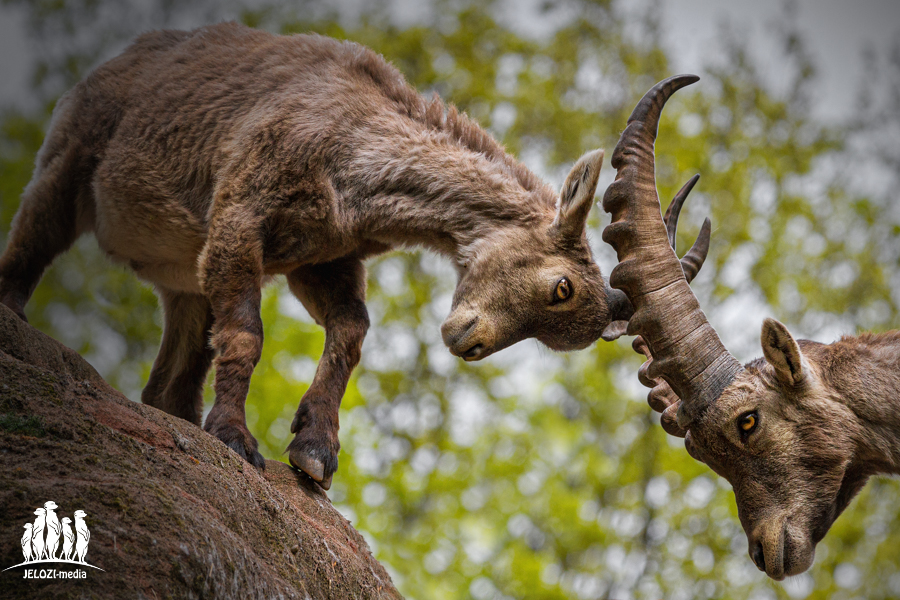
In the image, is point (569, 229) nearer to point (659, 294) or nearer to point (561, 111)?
point (659, 294)

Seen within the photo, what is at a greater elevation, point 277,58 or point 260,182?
point 277,58

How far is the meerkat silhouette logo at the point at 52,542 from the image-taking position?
263 centimetres

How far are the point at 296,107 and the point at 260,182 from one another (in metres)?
0.61

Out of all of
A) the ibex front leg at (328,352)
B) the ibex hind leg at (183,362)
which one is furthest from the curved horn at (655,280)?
the ibex hind leg at (183,362)

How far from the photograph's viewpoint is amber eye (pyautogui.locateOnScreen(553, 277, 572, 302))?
Result: 5219 millimetres

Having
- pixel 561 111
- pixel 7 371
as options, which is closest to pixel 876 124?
pixel 561 111

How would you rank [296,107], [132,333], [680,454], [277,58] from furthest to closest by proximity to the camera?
[680,454], [132,333], [277,58], [296,107]

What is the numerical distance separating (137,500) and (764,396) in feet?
11.7

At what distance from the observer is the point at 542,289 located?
5219 millimetres

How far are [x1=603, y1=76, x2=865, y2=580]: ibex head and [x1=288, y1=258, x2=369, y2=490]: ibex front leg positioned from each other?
1914 millimetres

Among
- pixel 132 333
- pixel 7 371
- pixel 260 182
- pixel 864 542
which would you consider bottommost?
pixel 864 542

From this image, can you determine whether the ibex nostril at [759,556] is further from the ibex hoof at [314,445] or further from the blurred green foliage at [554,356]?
the blurred green foliage at [554,356]

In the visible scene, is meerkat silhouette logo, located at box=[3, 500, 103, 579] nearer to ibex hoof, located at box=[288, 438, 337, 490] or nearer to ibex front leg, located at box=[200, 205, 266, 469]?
ibex front leg, located at box=[200, 205, 266, 469]

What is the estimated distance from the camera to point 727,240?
16.7 meters
